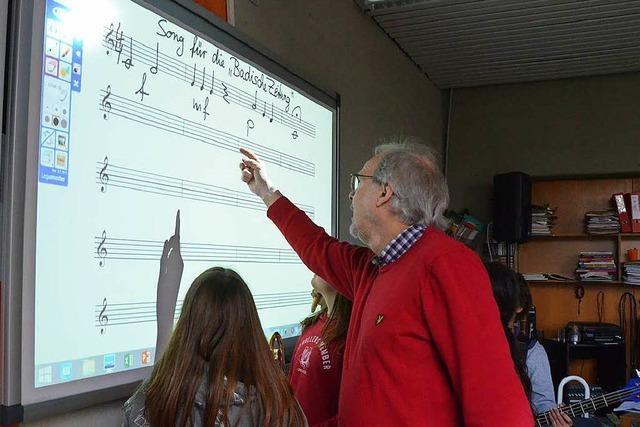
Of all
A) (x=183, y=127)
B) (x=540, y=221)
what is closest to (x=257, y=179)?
(x=183, y=127)

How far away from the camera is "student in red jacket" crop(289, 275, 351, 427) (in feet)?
6.02

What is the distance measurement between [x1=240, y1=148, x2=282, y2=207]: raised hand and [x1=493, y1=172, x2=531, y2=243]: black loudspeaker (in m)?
3.54

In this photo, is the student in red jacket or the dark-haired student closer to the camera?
the student in red jacket

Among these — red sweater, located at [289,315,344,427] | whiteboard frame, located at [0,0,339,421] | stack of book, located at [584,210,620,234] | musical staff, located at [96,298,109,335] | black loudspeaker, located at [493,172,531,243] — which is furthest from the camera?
stack of book, located at [584,210,620,234]

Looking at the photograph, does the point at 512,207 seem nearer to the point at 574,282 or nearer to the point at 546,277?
the point at 546,277

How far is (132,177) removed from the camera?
5.41ft

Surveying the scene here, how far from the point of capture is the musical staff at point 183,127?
1612 millimetres

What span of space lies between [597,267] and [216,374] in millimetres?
4771

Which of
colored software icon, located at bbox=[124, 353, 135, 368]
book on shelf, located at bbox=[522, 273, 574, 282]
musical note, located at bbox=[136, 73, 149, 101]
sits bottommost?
book on shelf, located at bbox=[522, 273, 574, 282]

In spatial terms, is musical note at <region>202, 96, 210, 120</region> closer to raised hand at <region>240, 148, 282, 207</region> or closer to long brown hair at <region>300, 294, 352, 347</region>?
raised hand at <region>240, 148, 282, 207</region>

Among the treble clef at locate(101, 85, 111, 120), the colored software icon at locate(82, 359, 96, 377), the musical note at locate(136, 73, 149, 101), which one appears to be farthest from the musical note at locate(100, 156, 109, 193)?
the colored software icon at locate(82, 359, 96, 377)

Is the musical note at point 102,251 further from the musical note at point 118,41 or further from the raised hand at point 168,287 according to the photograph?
the musical note at point 118,41

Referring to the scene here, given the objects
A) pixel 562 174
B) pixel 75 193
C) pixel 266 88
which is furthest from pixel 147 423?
pixel 562 174

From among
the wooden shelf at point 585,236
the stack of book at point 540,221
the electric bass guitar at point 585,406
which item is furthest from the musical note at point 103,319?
the wooden shelf at point 585,236
